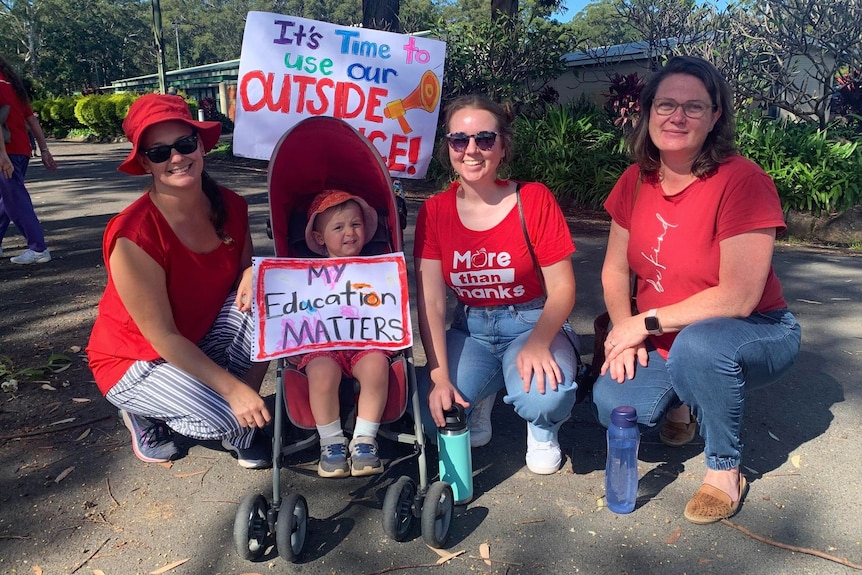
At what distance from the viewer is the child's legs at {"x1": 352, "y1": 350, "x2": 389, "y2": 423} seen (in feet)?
8.75

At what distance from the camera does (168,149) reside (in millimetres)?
2635

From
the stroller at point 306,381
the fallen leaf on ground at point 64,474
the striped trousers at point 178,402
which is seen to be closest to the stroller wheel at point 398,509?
the stroller at point 306,381

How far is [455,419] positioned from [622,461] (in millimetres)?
655

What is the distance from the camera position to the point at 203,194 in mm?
2959

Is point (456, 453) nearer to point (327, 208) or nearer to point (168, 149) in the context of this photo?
point (327, 208)

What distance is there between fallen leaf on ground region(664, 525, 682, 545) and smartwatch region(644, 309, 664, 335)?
74cm

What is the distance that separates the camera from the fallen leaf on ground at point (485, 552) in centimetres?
236

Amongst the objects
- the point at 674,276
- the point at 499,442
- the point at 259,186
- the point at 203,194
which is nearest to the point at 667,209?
the point at 674,276

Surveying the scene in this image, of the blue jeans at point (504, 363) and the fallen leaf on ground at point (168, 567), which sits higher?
the blue jeans at point (504, 363)

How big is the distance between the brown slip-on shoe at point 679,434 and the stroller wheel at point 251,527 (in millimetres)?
1860

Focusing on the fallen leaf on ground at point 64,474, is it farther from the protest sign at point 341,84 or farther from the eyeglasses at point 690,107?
the eyeglasses at point 690,107

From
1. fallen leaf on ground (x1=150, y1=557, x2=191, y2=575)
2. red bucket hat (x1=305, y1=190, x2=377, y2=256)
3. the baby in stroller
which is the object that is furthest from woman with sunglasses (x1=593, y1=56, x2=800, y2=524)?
fallen leaf on ground (x1=150, y1=557, x2=191, y2=575)

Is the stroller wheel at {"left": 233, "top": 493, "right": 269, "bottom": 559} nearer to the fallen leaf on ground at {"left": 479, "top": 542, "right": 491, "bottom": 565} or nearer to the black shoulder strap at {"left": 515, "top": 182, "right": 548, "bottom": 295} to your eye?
the fallen leaf on ground at {"left": 479, "top": 542, "right": 491, "bottom": 565}

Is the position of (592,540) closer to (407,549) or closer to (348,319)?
(407,549)
